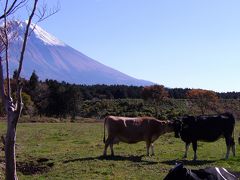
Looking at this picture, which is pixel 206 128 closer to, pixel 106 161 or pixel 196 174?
pixel 106 161

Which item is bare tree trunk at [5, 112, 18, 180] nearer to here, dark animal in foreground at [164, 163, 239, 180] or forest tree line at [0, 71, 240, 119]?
dark animal in foreground at [164, 163, 239, 180]

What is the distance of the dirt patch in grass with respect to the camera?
15789 millimetres

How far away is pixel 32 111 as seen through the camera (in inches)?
2591

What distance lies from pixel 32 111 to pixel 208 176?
60559 mm

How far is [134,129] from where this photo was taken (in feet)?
66.6

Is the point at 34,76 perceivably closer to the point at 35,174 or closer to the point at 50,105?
the point at 50,105

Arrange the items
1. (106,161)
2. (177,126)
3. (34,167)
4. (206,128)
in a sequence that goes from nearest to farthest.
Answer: (34,167) → (106,161) → (206,128) → (177,126)

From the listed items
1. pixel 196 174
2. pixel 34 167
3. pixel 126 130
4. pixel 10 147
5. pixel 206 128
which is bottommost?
pixel 34 167

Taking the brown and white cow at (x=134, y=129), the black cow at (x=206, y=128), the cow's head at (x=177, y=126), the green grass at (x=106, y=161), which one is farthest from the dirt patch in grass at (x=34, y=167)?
the black cow at (x=206, y=128)

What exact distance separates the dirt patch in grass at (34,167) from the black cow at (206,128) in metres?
5.86

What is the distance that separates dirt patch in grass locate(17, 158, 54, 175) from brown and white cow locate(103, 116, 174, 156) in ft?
11.6

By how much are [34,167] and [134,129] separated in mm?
5346

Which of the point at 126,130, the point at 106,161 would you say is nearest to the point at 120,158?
the point at 106,161

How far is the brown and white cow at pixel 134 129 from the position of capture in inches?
792
